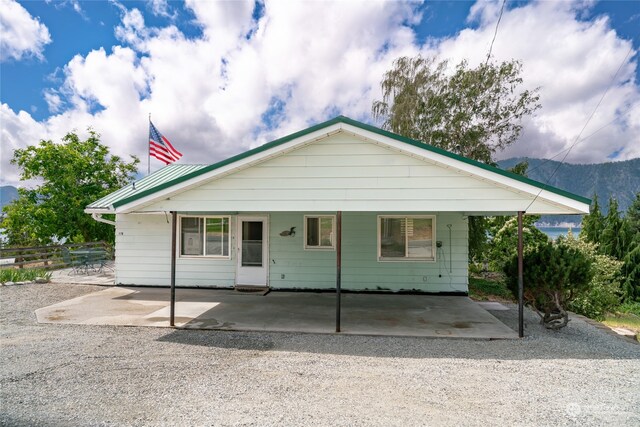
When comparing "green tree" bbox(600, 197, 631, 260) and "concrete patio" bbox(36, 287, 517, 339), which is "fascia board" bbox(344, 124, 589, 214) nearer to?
"concrete patio" bbox(36, 287, 517, 339)

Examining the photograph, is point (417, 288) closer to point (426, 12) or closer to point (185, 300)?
point (185, 300)

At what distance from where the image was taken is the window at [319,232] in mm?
9273

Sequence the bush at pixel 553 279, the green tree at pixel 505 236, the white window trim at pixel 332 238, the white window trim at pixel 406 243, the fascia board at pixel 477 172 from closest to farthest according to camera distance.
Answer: the fascia board at pixel 477 172 < the bush at pixel 553 279 < the white window trim at pixel 406 243 < the white window trim at pixel 332 238 < the green tree at pixel 505 236

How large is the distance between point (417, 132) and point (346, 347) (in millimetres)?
11849

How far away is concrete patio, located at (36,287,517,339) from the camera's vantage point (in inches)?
242

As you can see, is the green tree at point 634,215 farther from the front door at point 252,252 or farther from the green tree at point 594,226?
the front door at point 252,252

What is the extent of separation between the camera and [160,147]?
991cm

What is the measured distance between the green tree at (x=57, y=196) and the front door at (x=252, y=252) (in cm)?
1357

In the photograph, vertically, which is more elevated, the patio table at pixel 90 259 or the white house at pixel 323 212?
the white house at pixel 323 212

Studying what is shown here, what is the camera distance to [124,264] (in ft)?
32.9

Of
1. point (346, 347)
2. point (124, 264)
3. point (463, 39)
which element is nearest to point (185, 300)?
point (124, 264)

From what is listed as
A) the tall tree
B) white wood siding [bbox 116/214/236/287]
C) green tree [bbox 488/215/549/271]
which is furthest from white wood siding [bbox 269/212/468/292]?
the tall tree

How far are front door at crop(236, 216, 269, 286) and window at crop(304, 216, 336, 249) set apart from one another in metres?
1.23

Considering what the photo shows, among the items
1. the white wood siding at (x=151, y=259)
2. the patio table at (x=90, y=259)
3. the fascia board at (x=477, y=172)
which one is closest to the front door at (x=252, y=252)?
the white wood siding at (x=151, y=259)
